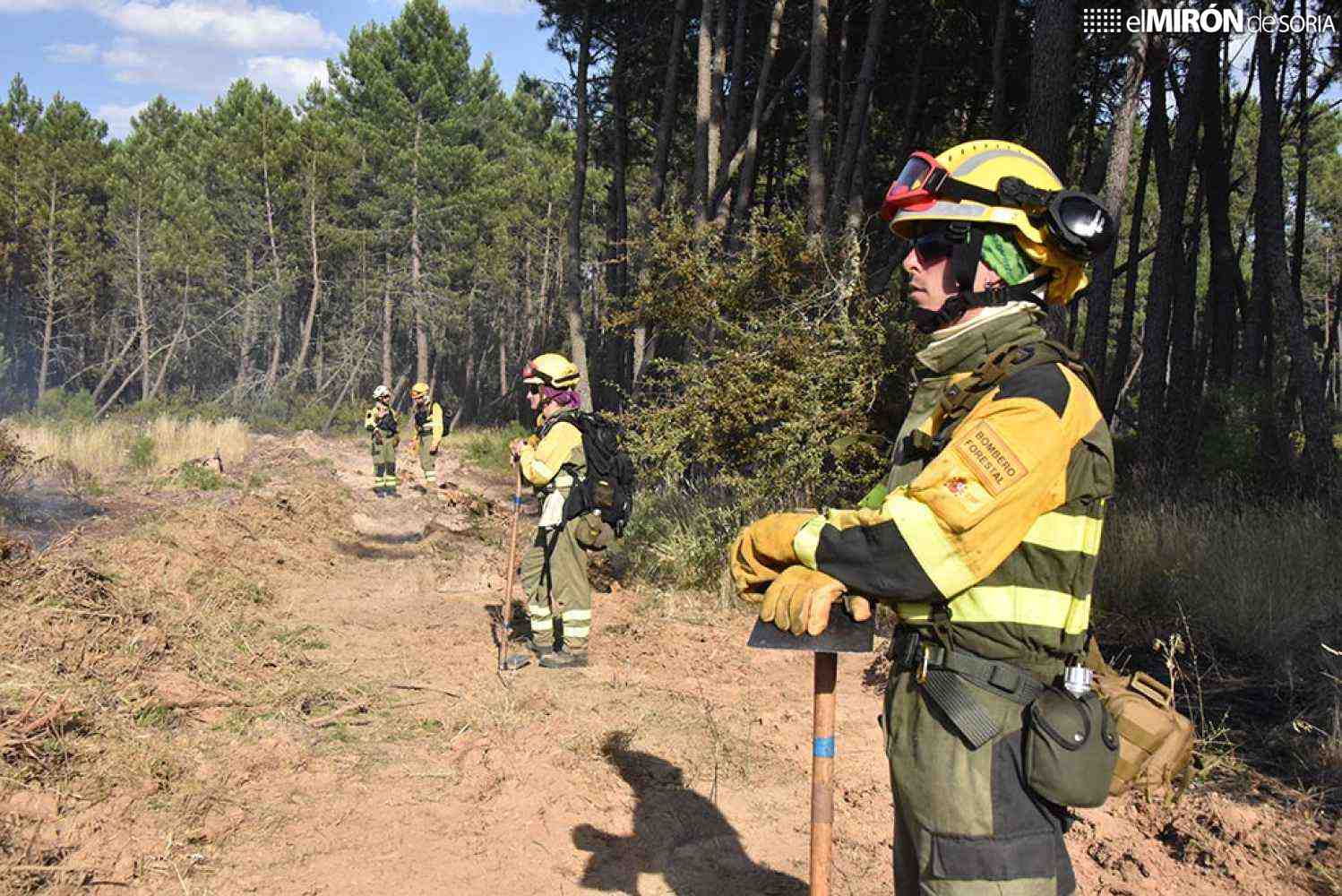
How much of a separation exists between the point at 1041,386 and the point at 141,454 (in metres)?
20.2

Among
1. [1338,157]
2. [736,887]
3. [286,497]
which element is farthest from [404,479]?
[1338,157]

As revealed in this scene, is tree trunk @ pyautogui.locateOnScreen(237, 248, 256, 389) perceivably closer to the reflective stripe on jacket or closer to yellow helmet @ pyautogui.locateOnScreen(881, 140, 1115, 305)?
the reflective stripe on jacket

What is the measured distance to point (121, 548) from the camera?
9.00 meters

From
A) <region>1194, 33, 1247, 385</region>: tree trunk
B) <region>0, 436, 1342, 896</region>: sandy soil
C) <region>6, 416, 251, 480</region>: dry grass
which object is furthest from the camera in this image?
<region>6, 416, 251, 480</region>: dry grass

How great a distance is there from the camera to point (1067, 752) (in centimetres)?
199

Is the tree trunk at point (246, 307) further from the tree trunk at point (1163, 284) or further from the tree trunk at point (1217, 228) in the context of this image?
the tree trunk at point (1163, 284)

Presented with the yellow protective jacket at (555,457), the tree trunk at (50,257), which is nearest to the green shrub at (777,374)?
the yellow protective jacket at (555,457)

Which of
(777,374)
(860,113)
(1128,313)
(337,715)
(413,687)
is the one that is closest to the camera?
(337,715)

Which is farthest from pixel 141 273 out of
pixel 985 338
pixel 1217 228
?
pixel 985 338

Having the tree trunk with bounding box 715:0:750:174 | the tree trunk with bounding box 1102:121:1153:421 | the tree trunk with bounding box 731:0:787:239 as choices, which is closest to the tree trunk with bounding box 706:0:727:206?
the tree trunk with bounding box 715:0:750:174

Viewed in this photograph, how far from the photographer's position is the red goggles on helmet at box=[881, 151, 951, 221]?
2.34m

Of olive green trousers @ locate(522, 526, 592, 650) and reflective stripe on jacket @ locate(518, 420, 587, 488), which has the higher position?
reflective stripe on jacket @ locate(518, 420, 587, 488)

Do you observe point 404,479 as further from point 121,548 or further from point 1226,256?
point 1226,256

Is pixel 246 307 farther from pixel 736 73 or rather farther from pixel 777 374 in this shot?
pixel 777 374
